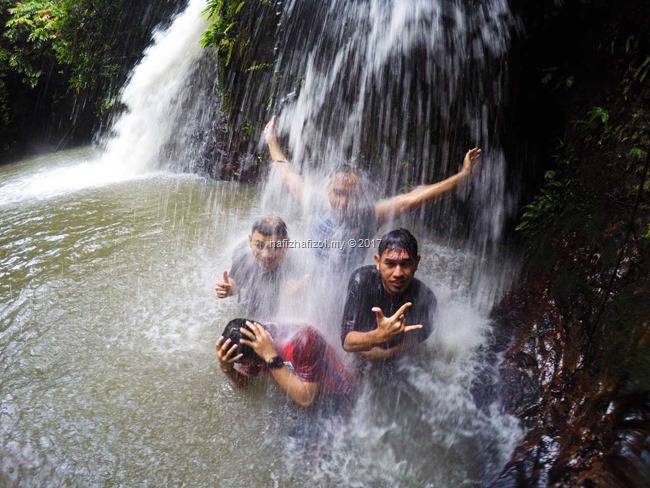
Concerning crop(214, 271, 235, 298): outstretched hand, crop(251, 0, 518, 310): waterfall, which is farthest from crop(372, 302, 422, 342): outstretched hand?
crop(251, 0, 518, 310): waterfall

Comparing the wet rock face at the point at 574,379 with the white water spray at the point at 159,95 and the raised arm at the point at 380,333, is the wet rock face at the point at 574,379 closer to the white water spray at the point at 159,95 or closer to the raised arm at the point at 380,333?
the raised arm at the point at 380,333

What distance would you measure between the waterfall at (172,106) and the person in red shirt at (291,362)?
6.13 m

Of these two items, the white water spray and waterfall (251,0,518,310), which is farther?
the white water spray

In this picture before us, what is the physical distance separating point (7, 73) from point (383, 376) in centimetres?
1276

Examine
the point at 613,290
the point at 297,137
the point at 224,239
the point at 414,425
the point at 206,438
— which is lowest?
the point at 206,438

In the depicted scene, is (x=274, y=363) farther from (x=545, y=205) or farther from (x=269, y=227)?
(x=545, y=205)

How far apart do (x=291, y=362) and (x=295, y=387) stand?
163 mm

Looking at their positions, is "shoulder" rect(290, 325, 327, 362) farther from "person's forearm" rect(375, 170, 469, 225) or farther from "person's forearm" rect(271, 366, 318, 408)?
"person's forearm" rect(375, 170, 469, 225)

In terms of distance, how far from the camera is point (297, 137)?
19.5ft

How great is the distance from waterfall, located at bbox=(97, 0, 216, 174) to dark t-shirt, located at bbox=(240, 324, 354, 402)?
238 inches

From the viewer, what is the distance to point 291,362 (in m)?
2.99

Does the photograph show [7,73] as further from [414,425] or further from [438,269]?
[414,425]

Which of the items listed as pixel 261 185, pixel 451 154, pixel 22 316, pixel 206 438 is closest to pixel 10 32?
pixel 261 185

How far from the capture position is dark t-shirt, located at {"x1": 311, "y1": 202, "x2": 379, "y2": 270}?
13.4ft
